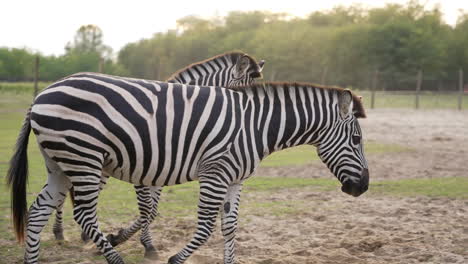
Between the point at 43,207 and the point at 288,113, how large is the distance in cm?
243

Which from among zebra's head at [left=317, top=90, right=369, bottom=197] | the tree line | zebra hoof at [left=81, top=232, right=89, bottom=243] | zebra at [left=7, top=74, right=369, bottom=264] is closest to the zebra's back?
zebra at [left=7, top=74, right=369, bottom=264]

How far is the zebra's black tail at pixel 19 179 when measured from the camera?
15.7 feet

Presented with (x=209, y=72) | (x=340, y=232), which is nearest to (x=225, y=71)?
(x=209, y=72)

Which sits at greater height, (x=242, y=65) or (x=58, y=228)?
(x=242, y=65)

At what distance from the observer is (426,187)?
9.69 m

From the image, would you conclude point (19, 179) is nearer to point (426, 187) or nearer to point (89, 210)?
point (89, 210)

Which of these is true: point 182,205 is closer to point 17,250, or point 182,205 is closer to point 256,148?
point 17,250

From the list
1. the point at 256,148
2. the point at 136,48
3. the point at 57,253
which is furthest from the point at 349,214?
the point at 136,48

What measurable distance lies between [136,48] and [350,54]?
27277 millimetres

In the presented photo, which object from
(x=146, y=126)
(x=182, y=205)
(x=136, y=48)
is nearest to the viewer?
(x=146, y=126)

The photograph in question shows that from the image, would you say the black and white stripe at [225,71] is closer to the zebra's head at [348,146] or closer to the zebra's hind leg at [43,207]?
the zebra's head at [348,146]

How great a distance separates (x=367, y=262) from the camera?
536 cm

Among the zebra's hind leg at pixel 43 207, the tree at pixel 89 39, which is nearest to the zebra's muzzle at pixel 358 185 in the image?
the zebra's hind leg at pixel 43 207

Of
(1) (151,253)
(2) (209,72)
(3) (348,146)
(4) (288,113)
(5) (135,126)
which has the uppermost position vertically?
(2) (209,72)
